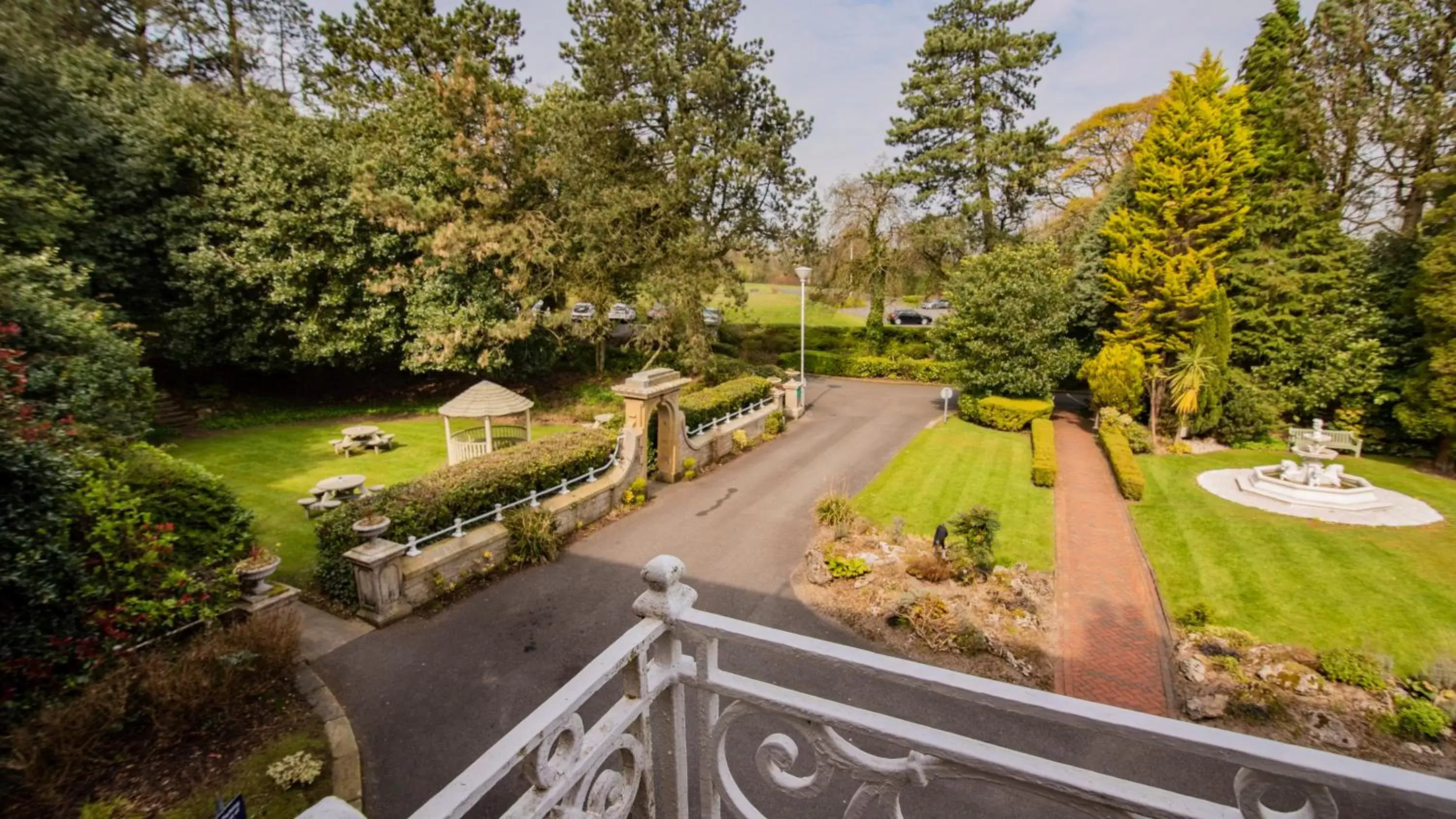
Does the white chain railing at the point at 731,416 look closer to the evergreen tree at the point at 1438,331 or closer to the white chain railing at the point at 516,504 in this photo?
the white chain railing at the point at 516,504

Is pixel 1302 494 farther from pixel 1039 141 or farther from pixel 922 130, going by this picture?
pixel 922 130

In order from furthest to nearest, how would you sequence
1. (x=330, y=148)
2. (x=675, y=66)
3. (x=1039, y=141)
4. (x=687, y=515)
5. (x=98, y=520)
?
(x=1039, y=141)
(x=675, y=66)
(x=330, y=148)
(x=687, y=515)
(x=98, y=520)

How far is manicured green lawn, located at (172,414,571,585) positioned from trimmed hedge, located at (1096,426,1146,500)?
55.9ft

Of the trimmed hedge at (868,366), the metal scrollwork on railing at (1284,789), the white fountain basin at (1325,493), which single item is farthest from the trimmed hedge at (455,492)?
the trimmed hedge at (868,366)

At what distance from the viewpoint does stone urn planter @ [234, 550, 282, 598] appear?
8438mm

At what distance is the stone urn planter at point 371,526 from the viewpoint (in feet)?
29.7

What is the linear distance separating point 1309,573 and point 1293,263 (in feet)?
44.2

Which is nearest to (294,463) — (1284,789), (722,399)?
(722,399)

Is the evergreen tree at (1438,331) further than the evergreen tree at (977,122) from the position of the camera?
No

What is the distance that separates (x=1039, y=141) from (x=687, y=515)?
2557cm

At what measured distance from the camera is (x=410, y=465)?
56.1 feet

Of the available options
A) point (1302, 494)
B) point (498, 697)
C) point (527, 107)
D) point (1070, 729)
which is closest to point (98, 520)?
point (498, 697)

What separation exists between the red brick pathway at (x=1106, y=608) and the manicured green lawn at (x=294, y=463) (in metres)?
12.3

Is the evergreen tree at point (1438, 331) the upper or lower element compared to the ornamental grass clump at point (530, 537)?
upper
